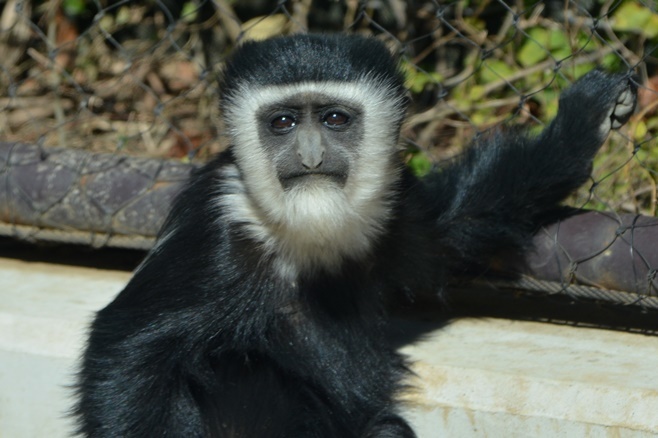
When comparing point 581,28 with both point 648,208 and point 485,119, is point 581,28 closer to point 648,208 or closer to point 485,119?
point 485,119

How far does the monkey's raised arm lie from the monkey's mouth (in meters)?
0.63

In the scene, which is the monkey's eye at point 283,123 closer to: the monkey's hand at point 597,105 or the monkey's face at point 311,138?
the monkey's face at point 311,138

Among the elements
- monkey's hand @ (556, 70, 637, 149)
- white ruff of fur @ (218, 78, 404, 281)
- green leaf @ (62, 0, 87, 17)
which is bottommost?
white ruff of fur @ (218, 78, 404, 281)

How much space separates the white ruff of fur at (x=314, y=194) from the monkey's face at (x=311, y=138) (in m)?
0.02

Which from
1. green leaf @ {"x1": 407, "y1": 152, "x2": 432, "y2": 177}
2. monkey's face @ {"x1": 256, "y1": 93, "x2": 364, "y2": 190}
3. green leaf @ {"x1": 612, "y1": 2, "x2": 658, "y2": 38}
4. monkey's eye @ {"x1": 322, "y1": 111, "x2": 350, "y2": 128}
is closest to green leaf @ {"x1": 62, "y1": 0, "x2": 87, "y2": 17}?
green leaf @ {"x1": 407, "y1": 152, "x2": 432, "y2": 177}

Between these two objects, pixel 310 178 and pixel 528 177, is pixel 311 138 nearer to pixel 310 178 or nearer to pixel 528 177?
pixel 310 178

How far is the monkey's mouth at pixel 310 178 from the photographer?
2.71 meters

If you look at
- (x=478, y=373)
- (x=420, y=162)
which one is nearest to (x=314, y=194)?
(x=478, y=373)

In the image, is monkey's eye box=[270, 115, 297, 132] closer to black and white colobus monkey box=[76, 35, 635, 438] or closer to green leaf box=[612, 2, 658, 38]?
black and white colobus monkey box=[76, 35, 635, 438]

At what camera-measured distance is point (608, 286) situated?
3.23 metres

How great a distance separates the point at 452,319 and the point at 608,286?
0.53 metres

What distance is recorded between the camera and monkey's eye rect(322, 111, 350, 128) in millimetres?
2789

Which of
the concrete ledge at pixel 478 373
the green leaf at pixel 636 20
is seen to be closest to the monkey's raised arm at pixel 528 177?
the concrete ledge at pixel 478 373

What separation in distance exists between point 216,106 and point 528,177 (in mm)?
1283
